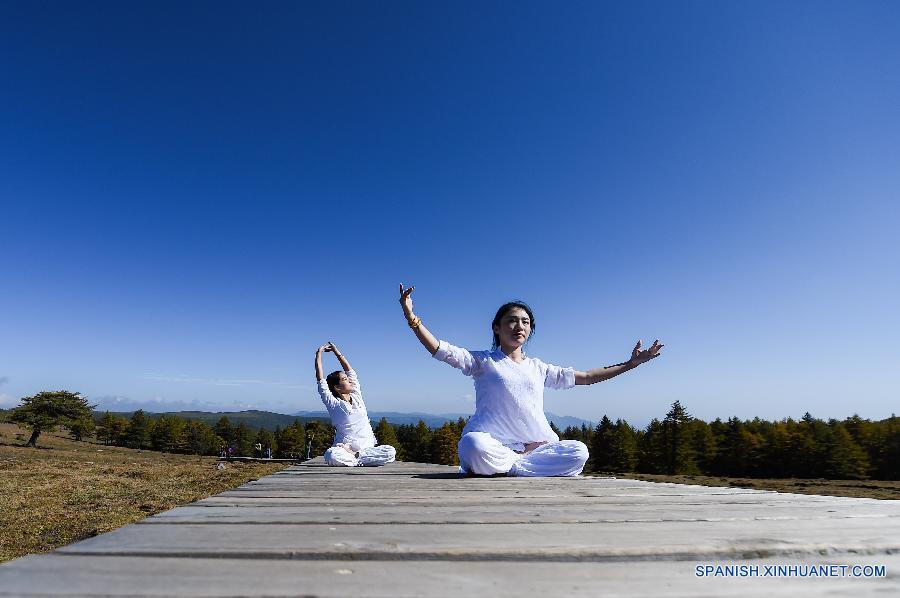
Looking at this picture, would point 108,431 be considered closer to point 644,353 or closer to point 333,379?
point 333,379

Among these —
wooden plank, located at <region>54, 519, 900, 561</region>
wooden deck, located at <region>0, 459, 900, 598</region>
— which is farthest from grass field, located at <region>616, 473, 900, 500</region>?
wooden plank, located at <region>54, 519, 900, 561</region>

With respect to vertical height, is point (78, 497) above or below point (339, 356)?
below

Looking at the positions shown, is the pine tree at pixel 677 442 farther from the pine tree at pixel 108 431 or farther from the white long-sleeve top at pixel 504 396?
the pine tree at pixel 108 431

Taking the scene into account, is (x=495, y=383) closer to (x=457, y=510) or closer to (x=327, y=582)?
(x=457, y=510)

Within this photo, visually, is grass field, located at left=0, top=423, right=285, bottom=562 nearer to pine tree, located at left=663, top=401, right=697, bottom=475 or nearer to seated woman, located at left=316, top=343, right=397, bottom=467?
seated woman, located at left=316, top=343, right=397, bottom=467

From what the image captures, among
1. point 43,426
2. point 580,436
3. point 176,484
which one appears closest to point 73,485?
point 176,484

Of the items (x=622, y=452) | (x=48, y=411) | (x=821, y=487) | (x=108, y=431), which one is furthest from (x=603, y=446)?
(x=108, y=431)

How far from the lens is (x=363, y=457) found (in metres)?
7.80

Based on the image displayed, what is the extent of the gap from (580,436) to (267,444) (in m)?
63.3

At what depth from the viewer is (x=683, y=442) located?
247ft

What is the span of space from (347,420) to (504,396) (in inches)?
156

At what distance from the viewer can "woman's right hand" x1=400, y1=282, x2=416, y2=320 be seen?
552 centimetres

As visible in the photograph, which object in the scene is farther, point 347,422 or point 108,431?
point 108,431

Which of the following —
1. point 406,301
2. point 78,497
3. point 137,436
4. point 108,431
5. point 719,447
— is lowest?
point 137,436
